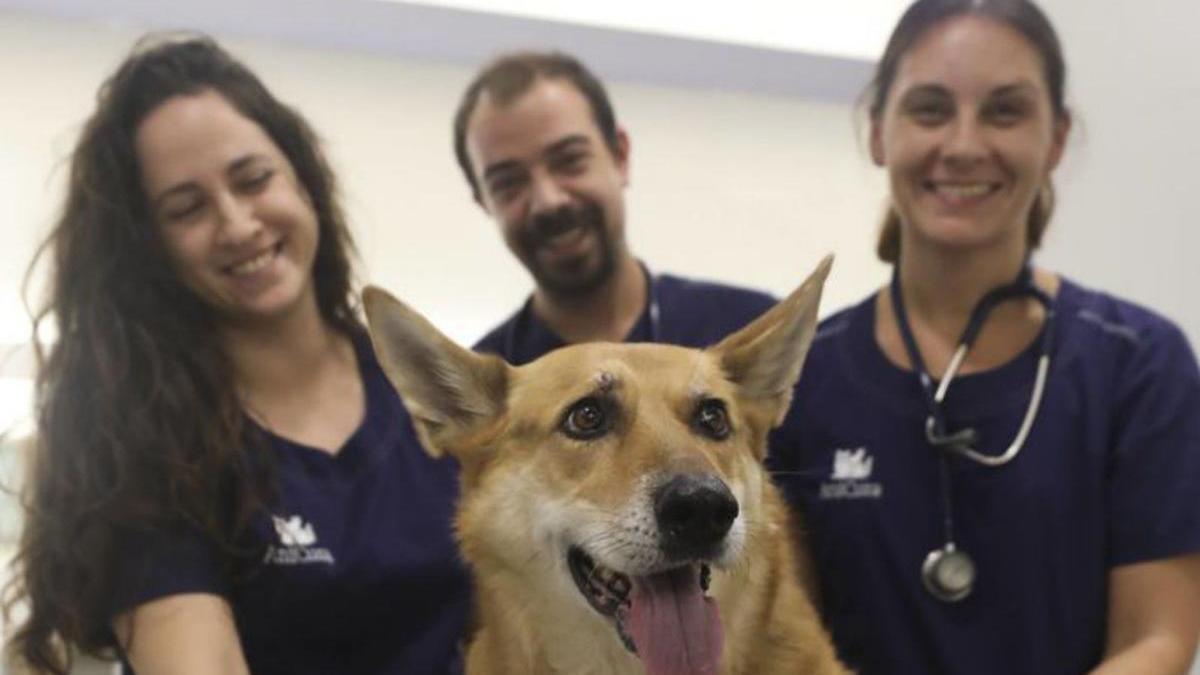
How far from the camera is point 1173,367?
1.57 m

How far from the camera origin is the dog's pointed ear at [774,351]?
149cm

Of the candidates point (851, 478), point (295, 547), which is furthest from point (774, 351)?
point (295, 547)

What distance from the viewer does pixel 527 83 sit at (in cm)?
206

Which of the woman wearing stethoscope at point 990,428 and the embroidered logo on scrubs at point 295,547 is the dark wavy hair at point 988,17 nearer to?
the woman wearing stethoscope at point 990,428

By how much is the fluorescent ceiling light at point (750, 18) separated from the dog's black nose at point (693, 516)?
192 cm

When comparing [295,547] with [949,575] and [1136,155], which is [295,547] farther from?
[1136,155]

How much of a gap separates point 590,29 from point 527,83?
0.98 metres

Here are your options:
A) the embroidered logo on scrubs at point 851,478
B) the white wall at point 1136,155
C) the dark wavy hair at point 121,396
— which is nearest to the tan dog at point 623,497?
the embroidered logo on scrubs at point 851,478

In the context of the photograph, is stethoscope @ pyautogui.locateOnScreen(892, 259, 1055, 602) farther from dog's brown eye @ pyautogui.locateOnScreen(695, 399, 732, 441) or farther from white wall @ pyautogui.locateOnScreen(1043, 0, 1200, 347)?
white wall @ pyautogui.locateOnScreen(1043, 0, 1200, 347)

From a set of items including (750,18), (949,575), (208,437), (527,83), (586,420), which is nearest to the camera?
(586,420)

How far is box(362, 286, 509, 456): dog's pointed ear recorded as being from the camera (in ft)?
4.82

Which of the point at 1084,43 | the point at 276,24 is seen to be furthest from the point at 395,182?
the point at 1084,43

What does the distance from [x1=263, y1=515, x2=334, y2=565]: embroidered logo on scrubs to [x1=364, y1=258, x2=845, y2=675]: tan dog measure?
28 cm

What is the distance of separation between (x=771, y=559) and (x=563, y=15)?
1.86 m
